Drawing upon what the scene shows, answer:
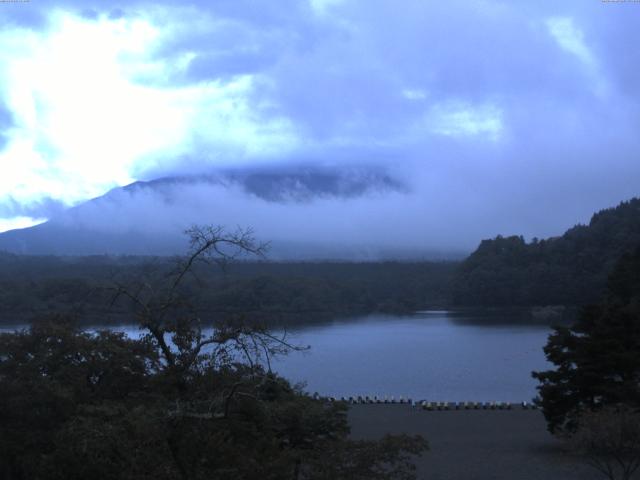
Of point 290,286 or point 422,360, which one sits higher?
point 290,286

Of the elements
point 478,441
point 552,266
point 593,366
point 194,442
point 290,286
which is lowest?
point 478,441

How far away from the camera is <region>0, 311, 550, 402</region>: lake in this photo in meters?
24.6

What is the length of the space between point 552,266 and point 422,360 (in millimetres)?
33791

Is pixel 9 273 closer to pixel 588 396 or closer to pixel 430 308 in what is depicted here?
pixel 430 308

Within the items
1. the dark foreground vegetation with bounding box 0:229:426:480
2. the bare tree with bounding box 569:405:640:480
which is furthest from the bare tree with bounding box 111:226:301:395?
the bare tree with bounding box 569:405:640:480

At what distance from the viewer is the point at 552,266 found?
62.6 metres

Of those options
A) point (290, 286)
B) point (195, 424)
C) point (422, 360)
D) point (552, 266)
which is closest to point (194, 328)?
point (195, 424)

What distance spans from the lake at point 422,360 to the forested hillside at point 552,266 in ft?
34.8

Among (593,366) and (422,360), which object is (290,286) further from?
(593,366)

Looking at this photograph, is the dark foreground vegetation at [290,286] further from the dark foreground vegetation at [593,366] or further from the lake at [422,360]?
the dark foreground vegetation at [593,366]

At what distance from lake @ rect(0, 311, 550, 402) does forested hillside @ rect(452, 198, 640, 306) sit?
34.8ft

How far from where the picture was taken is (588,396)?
13445 millimetres

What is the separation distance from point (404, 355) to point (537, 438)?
62.4 feet

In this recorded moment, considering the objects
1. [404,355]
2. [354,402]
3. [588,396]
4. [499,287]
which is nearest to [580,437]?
[588,396]
